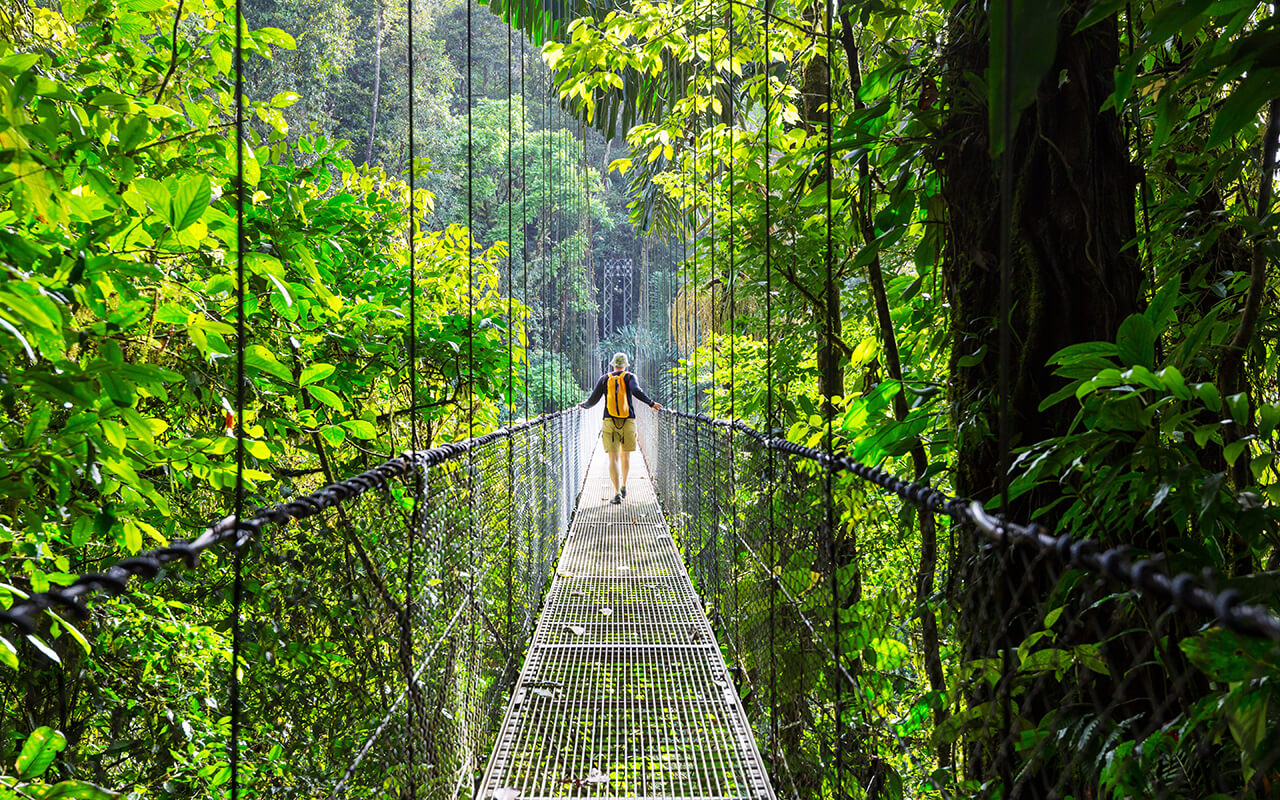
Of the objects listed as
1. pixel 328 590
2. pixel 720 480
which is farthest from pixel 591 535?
pixel 328 590

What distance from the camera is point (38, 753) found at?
70 centimetres

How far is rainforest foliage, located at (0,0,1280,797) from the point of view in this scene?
2.35 ft

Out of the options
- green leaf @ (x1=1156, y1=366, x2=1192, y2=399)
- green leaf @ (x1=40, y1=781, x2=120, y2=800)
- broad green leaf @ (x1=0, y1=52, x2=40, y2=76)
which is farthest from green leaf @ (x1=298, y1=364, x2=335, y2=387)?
green leaf @ (x1=1156, y1=366, x2=1192, y2=399)

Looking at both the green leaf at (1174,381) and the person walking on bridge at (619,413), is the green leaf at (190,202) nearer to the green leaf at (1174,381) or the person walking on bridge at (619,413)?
the green leaf at (1174,381)

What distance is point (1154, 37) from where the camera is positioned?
0.67 meters

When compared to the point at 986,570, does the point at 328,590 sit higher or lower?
lower

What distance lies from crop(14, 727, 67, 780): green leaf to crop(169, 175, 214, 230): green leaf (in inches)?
19.8

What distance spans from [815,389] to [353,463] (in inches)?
59.3

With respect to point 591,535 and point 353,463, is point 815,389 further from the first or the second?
point 591,535

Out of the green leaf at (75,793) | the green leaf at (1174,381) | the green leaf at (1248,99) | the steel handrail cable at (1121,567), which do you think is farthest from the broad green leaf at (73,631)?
the green leaf at (1248,99)

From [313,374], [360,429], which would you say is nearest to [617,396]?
[360,429]

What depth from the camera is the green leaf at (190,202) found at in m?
0.88

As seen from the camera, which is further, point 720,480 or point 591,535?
point 591,535

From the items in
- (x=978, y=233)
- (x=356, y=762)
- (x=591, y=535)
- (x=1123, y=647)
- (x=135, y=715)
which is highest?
(x=978, y=233)
